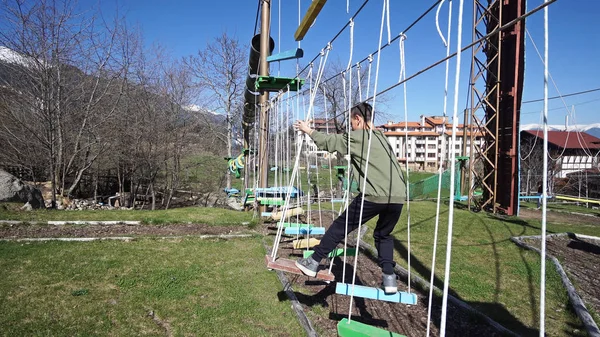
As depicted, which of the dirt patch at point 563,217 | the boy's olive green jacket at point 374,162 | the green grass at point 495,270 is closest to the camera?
the boy's olive green jacket at point 374,162

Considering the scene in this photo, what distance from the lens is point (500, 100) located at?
12523 mm

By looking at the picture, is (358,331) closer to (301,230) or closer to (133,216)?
(301,230)

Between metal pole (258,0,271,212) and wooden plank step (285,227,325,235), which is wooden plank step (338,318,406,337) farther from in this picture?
metal pole (258,0,271,212)

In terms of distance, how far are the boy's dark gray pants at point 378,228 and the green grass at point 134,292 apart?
1019 mm

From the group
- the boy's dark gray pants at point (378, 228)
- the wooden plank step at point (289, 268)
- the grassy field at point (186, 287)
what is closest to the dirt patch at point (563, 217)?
the grassy field at point (186, 287)

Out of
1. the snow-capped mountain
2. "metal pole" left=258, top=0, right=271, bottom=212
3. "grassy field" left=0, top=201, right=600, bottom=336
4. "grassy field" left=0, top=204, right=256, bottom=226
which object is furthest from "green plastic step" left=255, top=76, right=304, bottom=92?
the snow-capped mountain

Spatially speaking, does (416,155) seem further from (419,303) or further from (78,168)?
(419,303)

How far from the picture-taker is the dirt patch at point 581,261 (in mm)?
5512

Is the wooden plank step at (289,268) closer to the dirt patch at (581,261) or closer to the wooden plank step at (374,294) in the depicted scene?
the wooden plank step at (374,294)

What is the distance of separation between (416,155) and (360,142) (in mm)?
62969

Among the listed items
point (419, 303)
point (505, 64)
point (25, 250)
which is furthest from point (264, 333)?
point (505, 64)

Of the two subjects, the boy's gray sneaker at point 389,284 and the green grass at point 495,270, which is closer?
the boy's gray sneaker at point 389,284

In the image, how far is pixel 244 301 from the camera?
443 cm

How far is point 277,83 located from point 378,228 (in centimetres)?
449
